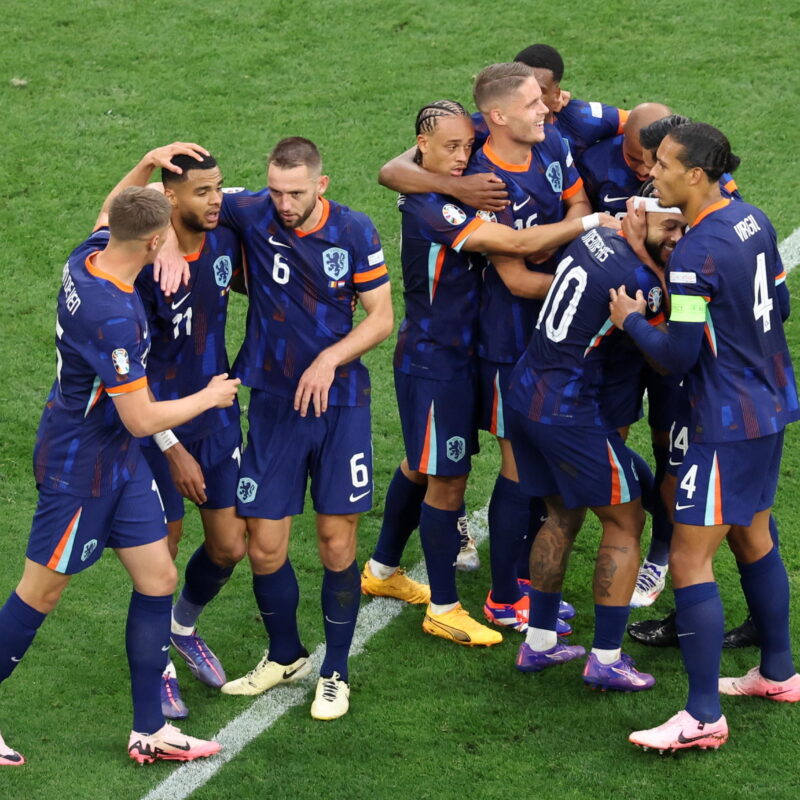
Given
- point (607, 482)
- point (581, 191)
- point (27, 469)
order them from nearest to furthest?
point (607, 482), point (581, 191), point (27, 469)

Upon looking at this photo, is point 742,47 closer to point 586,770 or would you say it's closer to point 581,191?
point 581,191

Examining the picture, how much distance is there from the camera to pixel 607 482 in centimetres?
600

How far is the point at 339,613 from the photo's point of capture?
20.2ft

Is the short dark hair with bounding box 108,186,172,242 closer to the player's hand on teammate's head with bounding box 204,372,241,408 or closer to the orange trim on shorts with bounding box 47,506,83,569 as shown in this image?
the player's hand on teammate's head with bounding box 204,372,241,408

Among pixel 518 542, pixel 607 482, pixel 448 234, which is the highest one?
pixel 448 234

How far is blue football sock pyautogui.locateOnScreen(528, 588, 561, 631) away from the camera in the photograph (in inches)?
A: 249

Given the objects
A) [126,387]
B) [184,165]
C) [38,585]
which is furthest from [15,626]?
[184,165]

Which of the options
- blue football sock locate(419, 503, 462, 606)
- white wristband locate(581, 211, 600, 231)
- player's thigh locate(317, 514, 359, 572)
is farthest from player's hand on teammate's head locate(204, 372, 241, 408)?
white wristband locate(581, 211, 600, 231)

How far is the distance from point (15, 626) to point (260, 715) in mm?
1098

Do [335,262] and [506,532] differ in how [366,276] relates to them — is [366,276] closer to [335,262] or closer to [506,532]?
[335,262]

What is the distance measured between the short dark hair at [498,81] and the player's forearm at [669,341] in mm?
1176

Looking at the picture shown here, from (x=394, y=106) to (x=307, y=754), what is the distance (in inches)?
228

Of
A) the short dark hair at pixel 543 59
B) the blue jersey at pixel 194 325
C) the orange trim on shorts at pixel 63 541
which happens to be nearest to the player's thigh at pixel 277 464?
the blue jersey at pixel 194 325

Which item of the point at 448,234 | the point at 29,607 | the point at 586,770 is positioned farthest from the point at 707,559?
the point at 29,607
